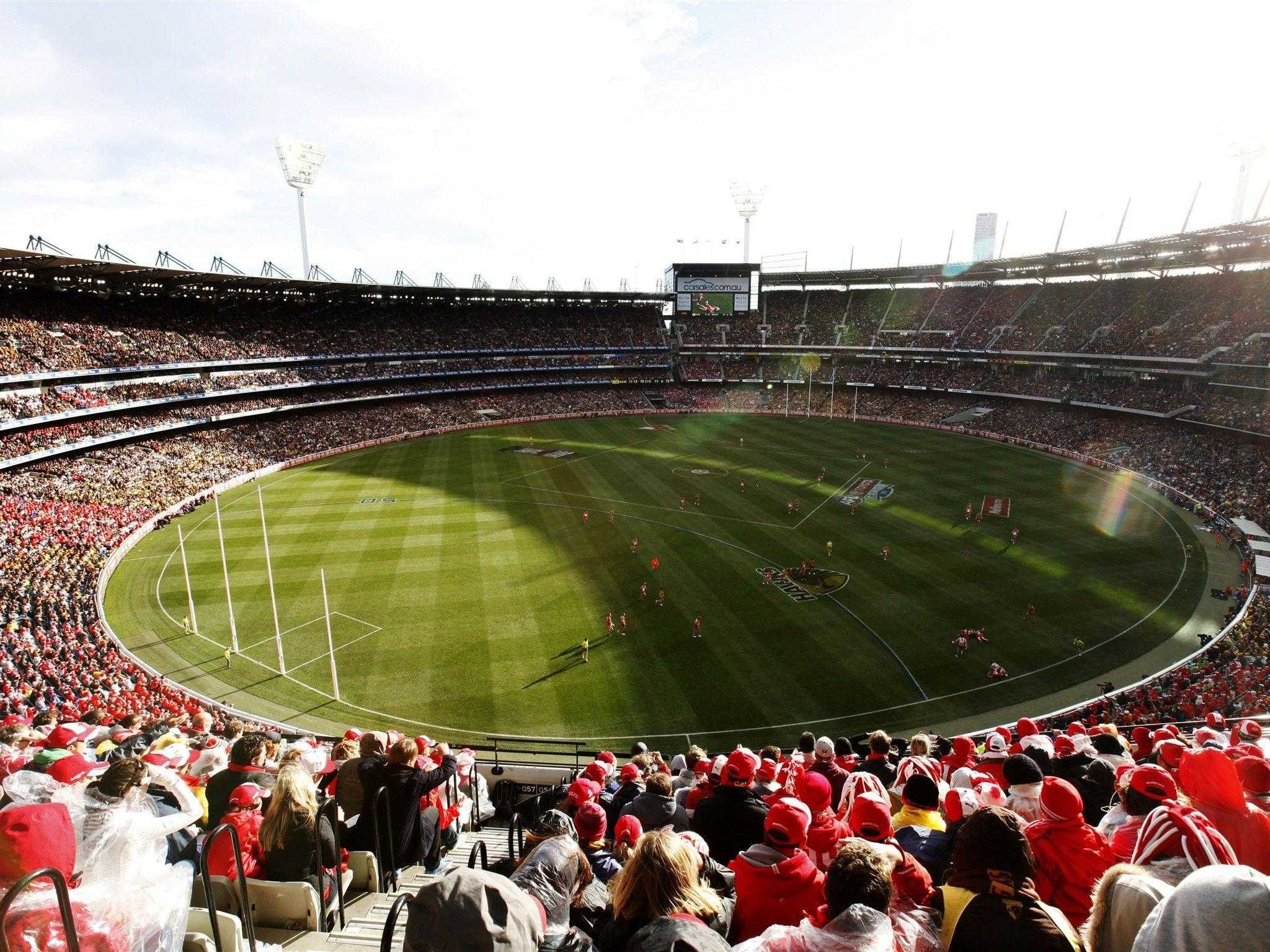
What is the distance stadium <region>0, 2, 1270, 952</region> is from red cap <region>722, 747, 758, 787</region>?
52mm

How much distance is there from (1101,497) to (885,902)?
52552 mm

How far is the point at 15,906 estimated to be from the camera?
3.37m

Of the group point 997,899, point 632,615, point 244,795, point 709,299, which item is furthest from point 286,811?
point 709,299

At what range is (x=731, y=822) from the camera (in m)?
7.01

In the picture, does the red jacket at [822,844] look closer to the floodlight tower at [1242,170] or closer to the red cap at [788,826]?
the red cap at [788,826]

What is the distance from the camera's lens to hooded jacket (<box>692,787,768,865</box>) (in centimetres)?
695

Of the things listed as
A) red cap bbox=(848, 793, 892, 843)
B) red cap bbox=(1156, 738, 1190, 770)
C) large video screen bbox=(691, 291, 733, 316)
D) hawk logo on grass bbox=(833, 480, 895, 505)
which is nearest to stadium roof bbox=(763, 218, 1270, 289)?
large video screen bbox=(691, 291, 733, 316)

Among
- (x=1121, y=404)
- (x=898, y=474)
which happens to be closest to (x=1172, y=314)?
(x=1121, y=404)

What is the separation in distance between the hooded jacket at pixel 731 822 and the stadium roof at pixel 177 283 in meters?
58.7

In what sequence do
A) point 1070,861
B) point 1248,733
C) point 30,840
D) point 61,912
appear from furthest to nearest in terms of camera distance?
1. point 1248,733
2. point 1070,861
3. point 30,840
4. point 61,912

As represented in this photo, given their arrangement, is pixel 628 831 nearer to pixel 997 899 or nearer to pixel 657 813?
pixel 657 813

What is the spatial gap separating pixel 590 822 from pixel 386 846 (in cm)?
285

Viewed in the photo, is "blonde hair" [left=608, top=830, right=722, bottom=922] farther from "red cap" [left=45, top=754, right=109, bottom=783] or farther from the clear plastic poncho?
"red cap" [left=45, top=754, right=109, bottom=783]

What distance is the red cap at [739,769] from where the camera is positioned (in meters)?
7.93
